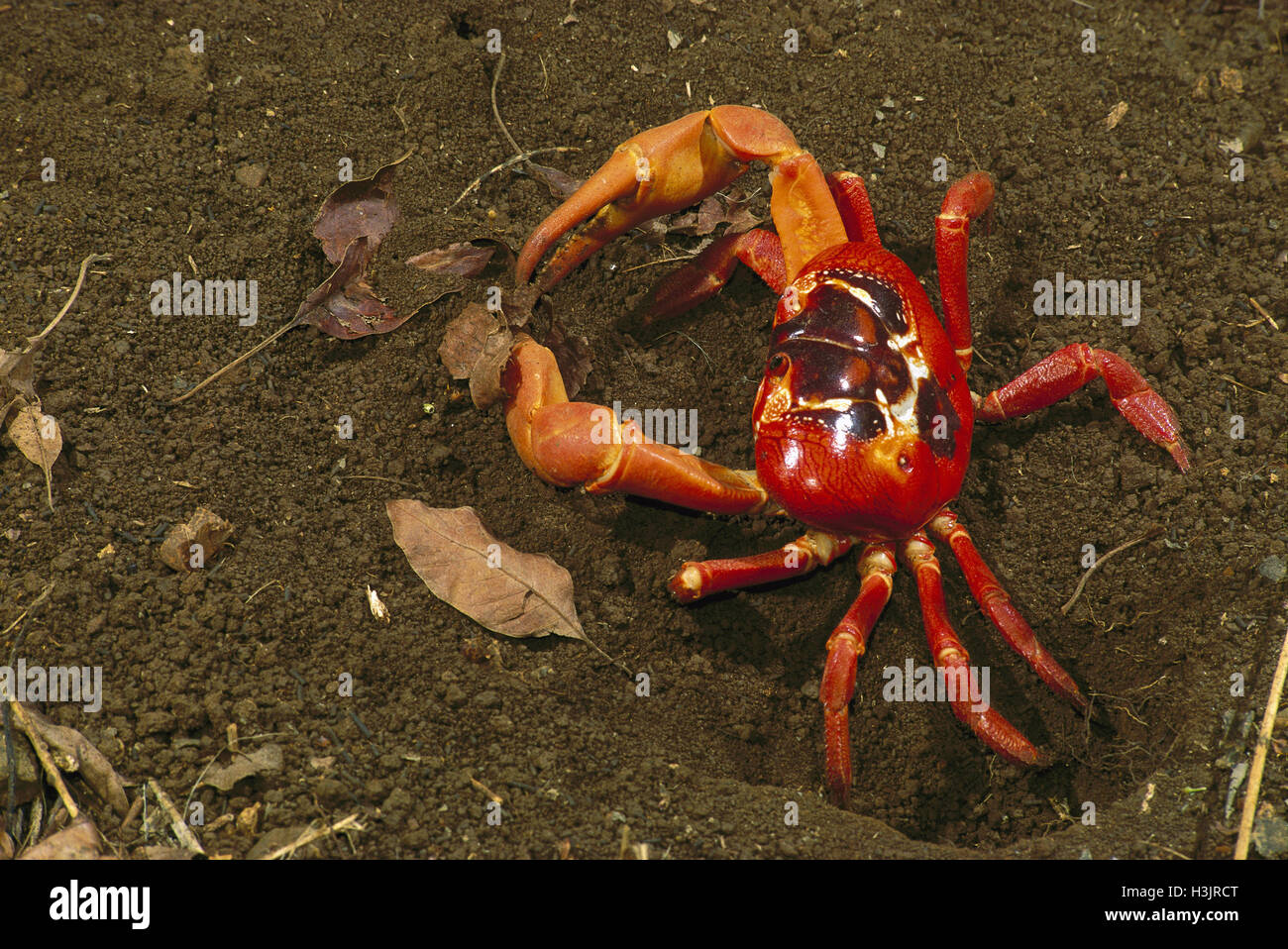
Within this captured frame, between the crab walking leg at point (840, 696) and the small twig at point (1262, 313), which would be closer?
the crab walking leg at point (840, 696)

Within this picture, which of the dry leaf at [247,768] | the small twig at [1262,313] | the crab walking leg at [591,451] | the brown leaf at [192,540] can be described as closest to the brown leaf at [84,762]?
the dry leaf at [247,768]

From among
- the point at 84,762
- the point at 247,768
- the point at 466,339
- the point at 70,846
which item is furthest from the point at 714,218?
the point at 70,846

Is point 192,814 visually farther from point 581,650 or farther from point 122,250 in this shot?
point 122,250

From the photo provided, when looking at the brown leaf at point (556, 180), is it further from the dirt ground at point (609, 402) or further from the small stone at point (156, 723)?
the small stone at point (156, 723)

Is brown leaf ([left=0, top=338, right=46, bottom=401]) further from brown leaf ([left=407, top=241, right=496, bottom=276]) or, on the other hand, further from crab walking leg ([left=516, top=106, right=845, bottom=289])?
crab walking leg ([left=516, top=106, right=845, bottom=289])

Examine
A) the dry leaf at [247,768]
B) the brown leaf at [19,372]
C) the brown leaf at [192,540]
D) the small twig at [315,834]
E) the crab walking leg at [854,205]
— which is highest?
the crab walking leg at [854,205]

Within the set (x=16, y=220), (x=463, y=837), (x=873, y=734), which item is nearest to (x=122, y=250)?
(x=16, y=220)
